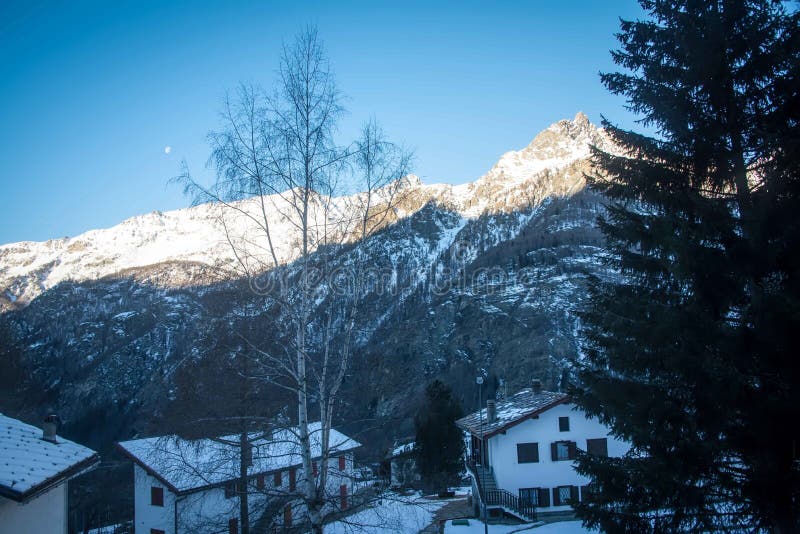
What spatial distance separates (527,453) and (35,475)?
82.3ft

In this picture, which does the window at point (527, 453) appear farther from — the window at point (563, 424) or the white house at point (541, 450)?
the window at point (563, 424)

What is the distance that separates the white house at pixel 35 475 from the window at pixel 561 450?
969 inches

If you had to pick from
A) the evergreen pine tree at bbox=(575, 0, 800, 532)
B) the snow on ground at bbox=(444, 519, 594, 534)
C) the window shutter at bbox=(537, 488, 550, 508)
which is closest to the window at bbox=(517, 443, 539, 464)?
the window shutter at bbox=(537, 488, 550, 508)

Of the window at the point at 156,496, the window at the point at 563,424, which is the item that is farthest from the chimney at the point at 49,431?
the window at the point at 563,424

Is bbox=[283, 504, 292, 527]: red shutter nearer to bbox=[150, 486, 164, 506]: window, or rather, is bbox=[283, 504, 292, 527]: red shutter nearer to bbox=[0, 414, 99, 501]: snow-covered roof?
bbox=[0, 414, 99, 501]: snow-covered roof

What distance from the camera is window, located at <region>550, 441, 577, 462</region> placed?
27891 mm

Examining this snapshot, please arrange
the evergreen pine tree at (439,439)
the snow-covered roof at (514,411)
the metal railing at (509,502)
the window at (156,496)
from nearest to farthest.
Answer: the window at (156,496) < the metal railing at (509,502) < the snow-covered roof at (514,411) < the evergreen pine tree at (439,439)

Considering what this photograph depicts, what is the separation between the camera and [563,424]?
92.8 feet

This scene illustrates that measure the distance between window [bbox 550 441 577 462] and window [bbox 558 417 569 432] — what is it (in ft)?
2.30

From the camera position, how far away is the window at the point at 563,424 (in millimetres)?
28219

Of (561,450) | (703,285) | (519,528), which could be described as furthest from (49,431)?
(561,450)

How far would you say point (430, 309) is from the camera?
442 ft

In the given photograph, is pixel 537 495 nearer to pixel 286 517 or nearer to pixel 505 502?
pixel 505 502

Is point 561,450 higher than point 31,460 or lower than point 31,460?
lower
